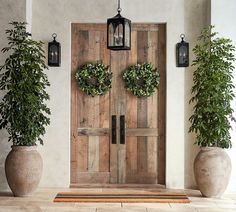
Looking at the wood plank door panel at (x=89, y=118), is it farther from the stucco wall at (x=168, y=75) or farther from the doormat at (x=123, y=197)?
the doormat at (x=123, y=197)

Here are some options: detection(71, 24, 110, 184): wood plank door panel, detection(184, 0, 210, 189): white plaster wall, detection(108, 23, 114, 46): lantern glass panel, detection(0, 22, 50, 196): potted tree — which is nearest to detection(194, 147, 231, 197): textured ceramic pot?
detection(184, 0, 210, 189): white plaster wall

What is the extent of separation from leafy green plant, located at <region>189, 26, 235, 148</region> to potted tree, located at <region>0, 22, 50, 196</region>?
6.56 feet

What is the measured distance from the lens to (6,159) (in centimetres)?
637

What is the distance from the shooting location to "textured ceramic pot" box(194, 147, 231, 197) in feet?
20.5

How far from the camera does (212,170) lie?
245 inches

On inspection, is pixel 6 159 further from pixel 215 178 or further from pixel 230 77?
pixel 230 77

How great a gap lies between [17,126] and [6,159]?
0.45 metres

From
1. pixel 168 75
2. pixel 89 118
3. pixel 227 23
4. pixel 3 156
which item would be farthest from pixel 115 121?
pixel 227 23

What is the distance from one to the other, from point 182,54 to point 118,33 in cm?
125

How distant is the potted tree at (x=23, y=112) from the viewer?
6.26m

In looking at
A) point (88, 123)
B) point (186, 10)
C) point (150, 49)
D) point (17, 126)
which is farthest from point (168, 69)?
point (17, 126)

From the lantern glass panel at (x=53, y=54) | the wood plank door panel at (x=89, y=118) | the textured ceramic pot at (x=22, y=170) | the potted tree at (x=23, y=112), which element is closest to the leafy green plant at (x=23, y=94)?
the potted tree at (x=23, y=112)

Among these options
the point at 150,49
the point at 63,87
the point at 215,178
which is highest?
the point at 150,49

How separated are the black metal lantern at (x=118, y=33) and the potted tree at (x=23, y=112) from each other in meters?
0.95
